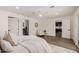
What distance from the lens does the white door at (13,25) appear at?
61.7 inches

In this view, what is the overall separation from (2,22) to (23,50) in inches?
25.1

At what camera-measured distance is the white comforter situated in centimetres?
158

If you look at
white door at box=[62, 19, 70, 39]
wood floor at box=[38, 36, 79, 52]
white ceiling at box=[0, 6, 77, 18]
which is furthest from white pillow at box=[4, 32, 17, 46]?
white door at box=[62, 19, 70, 39]

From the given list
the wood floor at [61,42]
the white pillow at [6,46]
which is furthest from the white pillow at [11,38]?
the wood floor at [61,42]

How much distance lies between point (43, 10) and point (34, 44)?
2.21ft

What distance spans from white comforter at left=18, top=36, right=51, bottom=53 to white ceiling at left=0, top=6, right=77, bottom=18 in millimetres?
455

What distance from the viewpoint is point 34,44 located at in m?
1.63

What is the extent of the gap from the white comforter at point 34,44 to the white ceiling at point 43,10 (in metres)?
0.45

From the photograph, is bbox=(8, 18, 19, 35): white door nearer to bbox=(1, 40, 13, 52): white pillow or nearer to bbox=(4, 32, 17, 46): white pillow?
bbox=(4, 32, 17, 46): white pillow

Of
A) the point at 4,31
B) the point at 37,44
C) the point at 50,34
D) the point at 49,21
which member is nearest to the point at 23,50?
the point at 37,44

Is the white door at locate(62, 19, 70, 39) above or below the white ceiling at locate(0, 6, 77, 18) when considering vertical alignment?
below

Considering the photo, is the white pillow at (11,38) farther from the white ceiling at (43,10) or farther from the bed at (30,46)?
the white ceiling at (43,10)
